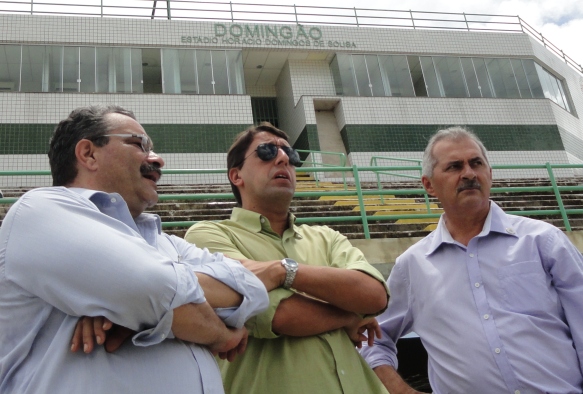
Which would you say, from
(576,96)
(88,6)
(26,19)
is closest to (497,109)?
(576,96)

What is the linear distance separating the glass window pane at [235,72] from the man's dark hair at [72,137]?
522 inches

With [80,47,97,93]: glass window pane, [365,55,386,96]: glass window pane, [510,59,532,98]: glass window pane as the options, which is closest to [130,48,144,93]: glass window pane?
[80,47,97,93]: glass window pane

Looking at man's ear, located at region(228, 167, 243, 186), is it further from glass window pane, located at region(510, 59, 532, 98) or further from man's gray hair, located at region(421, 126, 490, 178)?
glass window pane, located at region(510, 59, 532, 98)

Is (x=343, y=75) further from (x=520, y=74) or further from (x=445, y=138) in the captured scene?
(x=445, y=138)

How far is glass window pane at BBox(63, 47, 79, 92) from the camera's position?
13.9 meters

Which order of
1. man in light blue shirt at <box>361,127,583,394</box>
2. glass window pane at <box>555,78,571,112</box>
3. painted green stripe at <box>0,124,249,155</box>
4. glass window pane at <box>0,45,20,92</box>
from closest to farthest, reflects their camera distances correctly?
man in light blue shirt at <box>361,127,583,394</box>
painted green stripe at <box>0,124,249,155</box>
glass window pane at <box>0,45,20,92</box>
glass window pane at <box>555,78,571,112</box>

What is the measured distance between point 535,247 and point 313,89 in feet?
47.5

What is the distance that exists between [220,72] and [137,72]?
8.00ft

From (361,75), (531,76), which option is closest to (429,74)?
(361,75)

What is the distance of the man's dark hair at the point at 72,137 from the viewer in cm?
183

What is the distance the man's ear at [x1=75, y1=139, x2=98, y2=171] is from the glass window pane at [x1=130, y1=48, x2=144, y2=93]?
13228 mm

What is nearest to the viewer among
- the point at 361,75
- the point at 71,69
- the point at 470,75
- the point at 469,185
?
the point at 469,185

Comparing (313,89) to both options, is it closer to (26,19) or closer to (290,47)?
(290,47)

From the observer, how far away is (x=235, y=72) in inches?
597
